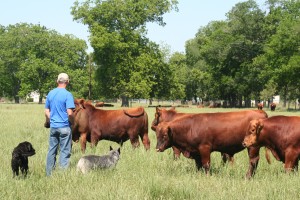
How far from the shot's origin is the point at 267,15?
230 feet

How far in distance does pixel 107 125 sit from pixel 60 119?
411 centimetres

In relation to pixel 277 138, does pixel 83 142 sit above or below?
below

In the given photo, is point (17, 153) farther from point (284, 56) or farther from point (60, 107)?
point (284, 56)

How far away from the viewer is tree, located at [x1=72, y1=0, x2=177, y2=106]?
58.8m

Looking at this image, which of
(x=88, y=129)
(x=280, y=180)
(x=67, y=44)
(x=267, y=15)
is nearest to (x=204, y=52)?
(x=267, y=15)

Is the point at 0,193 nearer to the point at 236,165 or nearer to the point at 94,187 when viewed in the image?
the point at 94,187

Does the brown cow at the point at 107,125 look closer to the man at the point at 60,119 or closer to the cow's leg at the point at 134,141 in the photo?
the cow's leg at the point at 134,141

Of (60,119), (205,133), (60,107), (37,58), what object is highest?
(37,58)

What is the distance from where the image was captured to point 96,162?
333 inches

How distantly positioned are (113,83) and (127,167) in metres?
51.7

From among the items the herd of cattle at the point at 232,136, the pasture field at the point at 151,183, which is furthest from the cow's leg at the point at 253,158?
the pasture field at the point at 151,183

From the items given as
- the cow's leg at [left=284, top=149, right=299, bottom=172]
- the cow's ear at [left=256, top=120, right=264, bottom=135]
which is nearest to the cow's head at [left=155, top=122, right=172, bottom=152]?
the cow's ear at [left=256, top=120, right=264, bottom=135]

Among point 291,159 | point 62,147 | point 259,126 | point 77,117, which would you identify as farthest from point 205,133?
point 77,117

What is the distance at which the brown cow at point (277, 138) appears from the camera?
806 cm
